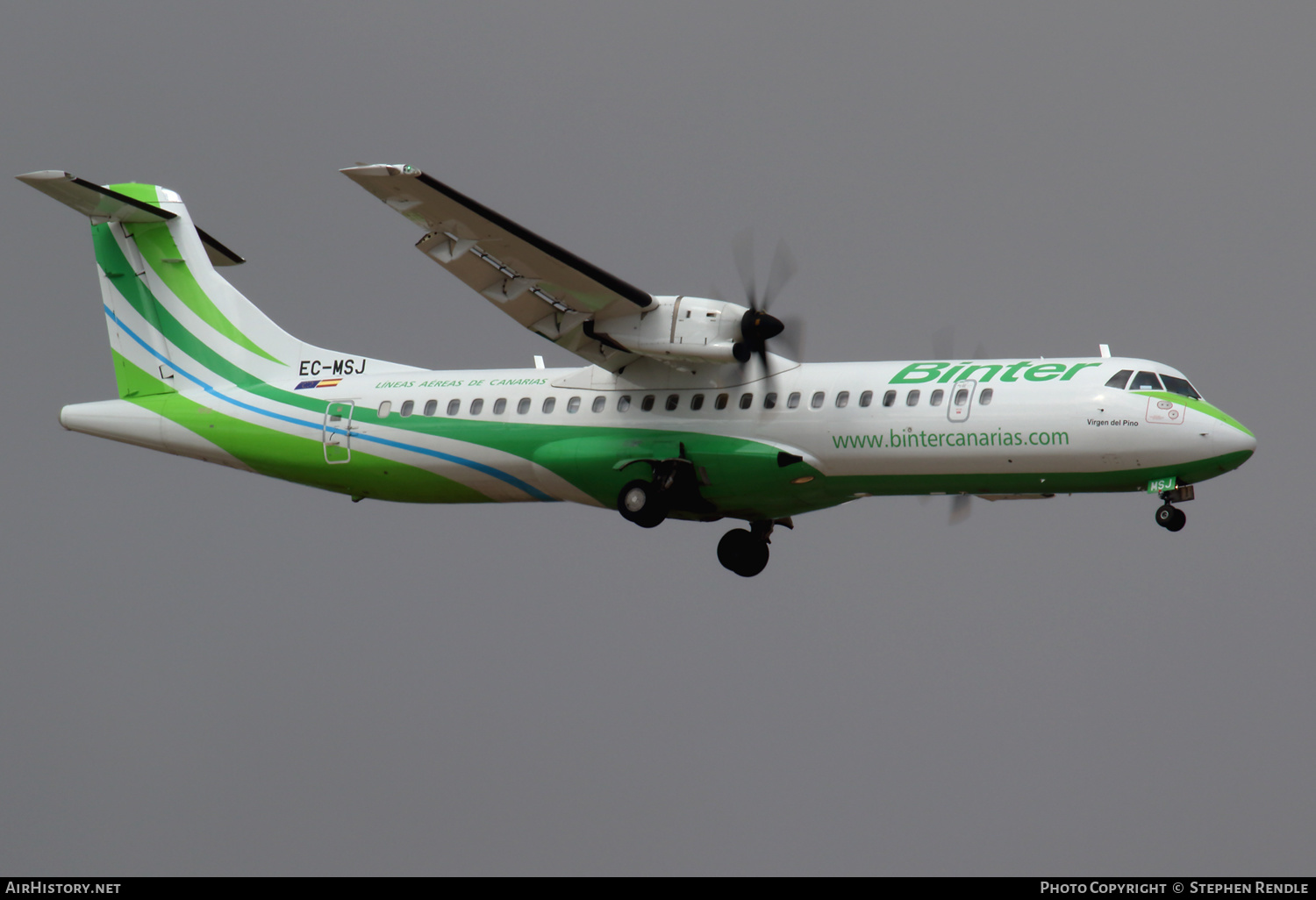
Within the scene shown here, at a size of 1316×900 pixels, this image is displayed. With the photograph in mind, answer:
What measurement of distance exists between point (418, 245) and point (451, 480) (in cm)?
370

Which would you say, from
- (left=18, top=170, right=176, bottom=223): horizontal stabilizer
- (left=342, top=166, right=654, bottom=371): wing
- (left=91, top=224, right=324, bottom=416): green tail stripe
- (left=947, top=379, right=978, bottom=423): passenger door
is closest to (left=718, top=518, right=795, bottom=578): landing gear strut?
(left=342, top=166, right=654, bottom=371): wing

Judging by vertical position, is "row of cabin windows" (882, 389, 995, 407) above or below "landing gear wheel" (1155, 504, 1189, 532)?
above

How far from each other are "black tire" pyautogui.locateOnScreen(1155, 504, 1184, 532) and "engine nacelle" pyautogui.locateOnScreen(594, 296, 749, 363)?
523cm

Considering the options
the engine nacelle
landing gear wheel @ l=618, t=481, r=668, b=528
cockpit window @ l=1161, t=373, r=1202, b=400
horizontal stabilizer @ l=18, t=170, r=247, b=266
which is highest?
horizontal stabilizer @ l=18, t=170, r=247, b=266

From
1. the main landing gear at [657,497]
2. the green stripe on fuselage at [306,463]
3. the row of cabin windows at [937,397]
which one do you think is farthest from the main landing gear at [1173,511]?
the green stripe on fuselage at [306,463]

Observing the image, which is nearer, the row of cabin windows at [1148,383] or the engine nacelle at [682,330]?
the row of cabin windows at [1148,383]

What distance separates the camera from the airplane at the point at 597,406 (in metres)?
19.0

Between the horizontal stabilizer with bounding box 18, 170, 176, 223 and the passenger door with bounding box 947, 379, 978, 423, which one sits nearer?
the passenger door with bounding box 947, 379, 978, 423

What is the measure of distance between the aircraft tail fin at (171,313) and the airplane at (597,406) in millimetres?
33

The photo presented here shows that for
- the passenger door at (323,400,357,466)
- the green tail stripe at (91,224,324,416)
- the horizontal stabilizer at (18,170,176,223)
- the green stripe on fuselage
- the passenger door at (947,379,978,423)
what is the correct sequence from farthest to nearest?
the green tail stripe at (91,224,324,416), the passenger door at (323,400,357,466), the green stripe on fuselage, the horizontal stabilizer at (18,170,176,223), the passenger door at (947,379,978,423)

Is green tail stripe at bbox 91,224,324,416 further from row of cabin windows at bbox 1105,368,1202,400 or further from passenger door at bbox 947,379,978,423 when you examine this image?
row of cabin windows at bbox 1105,368,1202,400

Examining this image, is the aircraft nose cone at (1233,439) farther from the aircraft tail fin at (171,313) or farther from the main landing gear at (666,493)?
the aircraft tail fin at (171,313)

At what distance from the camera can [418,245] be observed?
64.7 feet

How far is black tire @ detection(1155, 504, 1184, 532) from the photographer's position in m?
18.8
